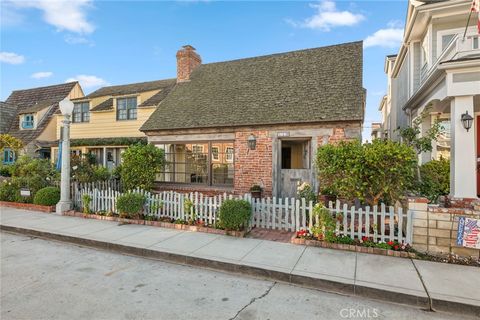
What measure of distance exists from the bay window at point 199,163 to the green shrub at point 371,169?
14.9 feet

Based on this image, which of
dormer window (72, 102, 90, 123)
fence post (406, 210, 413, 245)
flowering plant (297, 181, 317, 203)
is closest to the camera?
fence post (406, 210, 413, 245)

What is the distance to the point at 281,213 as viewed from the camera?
6.48 m

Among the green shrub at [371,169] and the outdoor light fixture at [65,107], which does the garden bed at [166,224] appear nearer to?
the green shrub at [371,169]

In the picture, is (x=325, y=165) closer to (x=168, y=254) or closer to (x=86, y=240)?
(x=168, y=254)

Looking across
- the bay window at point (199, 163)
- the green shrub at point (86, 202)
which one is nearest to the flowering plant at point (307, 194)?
the bay window at point (199, 163)

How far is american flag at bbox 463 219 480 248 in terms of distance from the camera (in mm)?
4520

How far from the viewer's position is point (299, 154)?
10094 mm

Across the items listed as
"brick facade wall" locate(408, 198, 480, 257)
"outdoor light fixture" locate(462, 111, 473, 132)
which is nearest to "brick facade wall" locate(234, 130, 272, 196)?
"brick facade wall" locate(408, 198, 480, 257)

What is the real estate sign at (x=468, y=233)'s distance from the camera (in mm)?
4523

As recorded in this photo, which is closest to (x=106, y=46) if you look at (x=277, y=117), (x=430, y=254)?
(x=277, y=117)

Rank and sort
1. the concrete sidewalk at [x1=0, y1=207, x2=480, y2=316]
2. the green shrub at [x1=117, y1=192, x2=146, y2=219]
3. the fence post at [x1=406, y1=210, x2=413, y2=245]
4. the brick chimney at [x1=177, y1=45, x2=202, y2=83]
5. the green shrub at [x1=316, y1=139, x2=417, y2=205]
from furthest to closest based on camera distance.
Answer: the brick chimney at [x1=177, y1=45, x2=202, y2=83], the green shrub at [x1=117, y1=192, x2=146, y2=219], the green shrub at [x1=316, y1=139, x2=417, y2=205], the fence post at [x1=406, y1=210, x2=413, y2=245], the concrete sidewalk at [x1=0, y1=207, x2=480, y2=316]

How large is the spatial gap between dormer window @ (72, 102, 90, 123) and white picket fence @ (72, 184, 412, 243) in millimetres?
10520

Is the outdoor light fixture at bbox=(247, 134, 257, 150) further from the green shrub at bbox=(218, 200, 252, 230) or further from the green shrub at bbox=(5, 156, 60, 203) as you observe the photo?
the green shrub at bbox=(5, 156, 60, 203)

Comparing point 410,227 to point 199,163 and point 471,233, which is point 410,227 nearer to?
point 471,233
